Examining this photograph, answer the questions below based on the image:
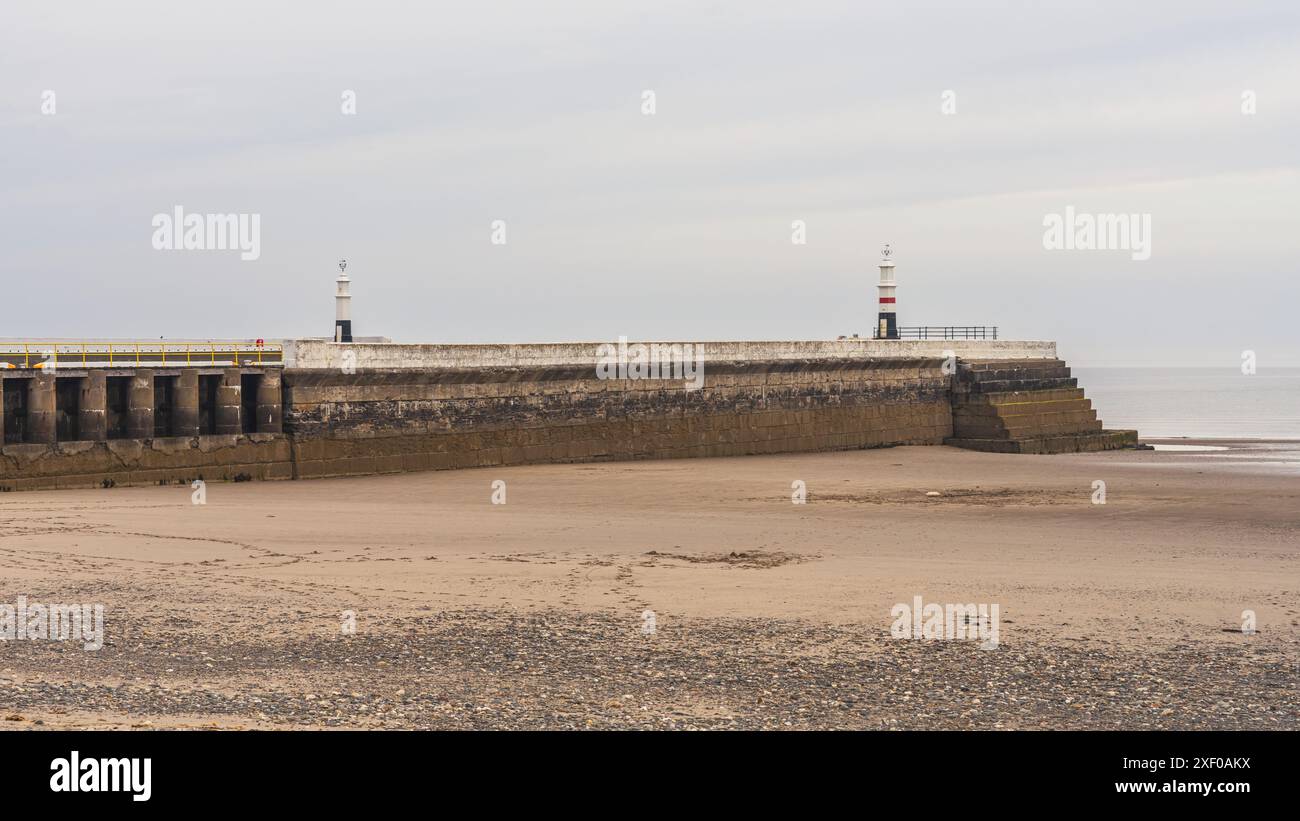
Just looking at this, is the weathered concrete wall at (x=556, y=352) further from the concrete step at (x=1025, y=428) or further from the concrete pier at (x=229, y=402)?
the concrete step at (x=1025, y=428)

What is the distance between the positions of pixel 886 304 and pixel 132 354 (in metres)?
28.5

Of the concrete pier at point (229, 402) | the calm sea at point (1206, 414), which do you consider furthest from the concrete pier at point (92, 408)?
the calm sea at point (1206, 414)

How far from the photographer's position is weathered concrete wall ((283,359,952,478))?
27.6 meters

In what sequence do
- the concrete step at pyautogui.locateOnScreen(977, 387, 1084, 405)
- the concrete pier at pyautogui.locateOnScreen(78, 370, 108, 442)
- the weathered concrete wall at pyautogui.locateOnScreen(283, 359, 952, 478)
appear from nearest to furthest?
the concrete pier at pyautogui.locateOnScreen(78, 370, 108, 442)
the weathered concrete wall at pyautogui.locateOnScreen(283, 359, 952, 478)
the concrete step at pyautogui.locateOnScreen(977, 387, 1084, 405)

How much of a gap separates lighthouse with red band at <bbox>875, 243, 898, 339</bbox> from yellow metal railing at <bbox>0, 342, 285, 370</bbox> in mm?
25220

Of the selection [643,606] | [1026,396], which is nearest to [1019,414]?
[1026,396]

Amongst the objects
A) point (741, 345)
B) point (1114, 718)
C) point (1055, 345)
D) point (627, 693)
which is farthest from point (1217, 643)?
point (1055, 345)

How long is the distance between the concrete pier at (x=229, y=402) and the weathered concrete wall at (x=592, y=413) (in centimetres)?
112

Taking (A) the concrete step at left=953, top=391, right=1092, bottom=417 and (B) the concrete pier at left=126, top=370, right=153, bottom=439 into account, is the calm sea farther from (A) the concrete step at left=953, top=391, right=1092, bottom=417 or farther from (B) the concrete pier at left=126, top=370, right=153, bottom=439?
(B) the concrete pier at left=126, top=370, right=153, bottom=439

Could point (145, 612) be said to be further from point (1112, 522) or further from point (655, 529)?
point (1112, 522)

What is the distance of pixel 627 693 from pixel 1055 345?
134 feet

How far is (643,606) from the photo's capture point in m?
13.7

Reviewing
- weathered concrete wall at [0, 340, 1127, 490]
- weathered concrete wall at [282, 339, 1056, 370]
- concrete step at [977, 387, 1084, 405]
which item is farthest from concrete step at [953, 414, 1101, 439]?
weathered concrete wall at [282, 339, 1056, 370]

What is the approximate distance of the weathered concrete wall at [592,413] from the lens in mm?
27641
